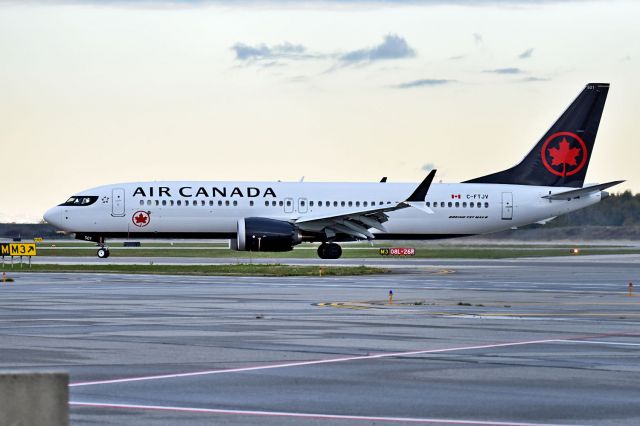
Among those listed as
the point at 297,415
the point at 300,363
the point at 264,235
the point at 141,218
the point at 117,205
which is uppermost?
the point at 117,205

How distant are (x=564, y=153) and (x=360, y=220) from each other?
12.7 metres

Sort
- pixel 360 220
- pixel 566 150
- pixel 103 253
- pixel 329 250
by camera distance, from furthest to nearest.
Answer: pixel 566 150
pixel 103 253
pixel 329 250
pixel 360 220

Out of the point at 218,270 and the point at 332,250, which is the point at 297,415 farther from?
the point at 332,250

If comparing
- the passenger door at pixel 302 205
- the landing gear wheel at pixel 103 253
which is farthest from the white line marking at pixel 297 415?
the landing gear wheel at pixel 103 253

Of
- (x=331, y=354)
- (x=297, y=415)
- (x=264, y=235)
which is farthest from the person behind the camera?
(x=264, y=235)

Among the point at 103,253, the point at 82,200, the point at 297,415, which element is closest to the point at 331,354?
the point at 297,415

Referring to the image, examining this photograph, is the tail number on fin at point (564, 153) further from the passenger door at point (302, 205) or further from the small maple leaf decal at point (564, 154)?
the passenger door at point (302, 205)

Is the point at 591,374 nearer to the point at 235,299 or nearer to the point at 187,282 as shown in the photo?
the point at 235,299

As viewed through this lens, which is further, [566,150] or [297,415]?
[566,150]

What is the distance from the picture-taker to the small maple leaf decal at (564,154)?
6206 centimetres

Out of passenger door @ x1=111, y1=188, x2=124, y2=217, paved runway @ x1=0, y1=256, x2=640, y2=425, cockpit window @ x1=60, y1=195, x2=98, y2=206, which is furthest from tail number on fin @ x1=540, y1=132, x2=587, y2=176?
paved runway @ x1=0, y1=256, x2=640, y2=425

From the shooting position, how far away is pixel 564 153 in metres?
62.1

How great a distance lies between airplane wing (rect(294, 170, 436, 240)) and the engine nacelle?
1.66 meters

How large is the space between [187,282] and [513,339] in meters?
20.2
